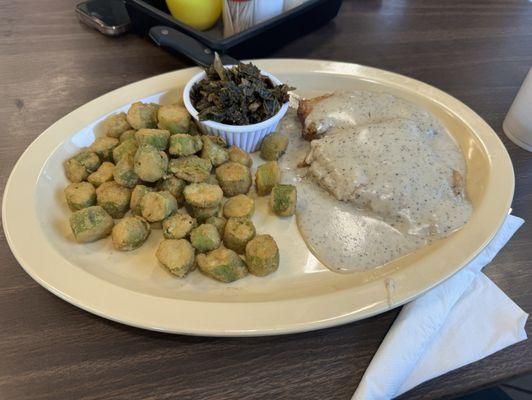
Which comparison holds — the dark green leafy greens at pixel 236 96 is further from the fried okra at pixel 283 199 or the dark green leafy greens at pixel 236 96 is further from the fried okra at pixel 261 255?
the fried okra at pixel 261 255

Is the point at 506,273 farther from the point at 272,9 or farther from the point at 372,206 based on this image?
the point at 272,9

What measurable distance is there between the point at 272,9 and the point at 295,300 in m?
1.29

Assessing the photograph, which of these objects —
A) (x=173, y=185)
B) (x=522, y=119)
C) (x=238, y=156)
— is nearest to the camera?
(x=173, y=185)

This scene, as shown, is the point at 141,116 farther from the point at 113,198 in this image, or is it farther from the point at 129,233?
the point at 129,233

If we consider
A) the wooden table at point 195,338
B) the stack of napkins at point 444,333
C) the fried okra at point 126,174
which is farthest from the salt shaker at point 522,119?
the fried okra at point 126,174

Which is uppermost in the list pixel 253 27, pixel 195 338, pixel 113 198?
pixel 253 27

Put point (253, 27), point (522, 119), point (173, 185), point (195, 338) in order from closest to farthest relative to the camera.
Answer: point (195, 338)
point (173, 185)
point (522, 119)
point (253, 27)

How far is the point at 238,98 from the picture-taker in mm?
1324

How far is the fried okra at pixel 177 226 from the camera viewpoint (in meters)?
1.11

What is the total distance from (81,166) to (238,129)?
0.48m

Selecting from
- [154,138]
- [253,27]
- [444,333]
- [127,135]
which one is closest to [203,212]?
[154,138]

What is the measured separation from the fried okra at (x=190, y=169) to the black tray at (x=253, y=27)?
543mm

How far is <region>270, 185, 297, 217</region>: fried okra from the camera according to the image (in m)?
1.23

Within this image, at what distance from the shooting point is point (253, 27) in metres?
1.66
